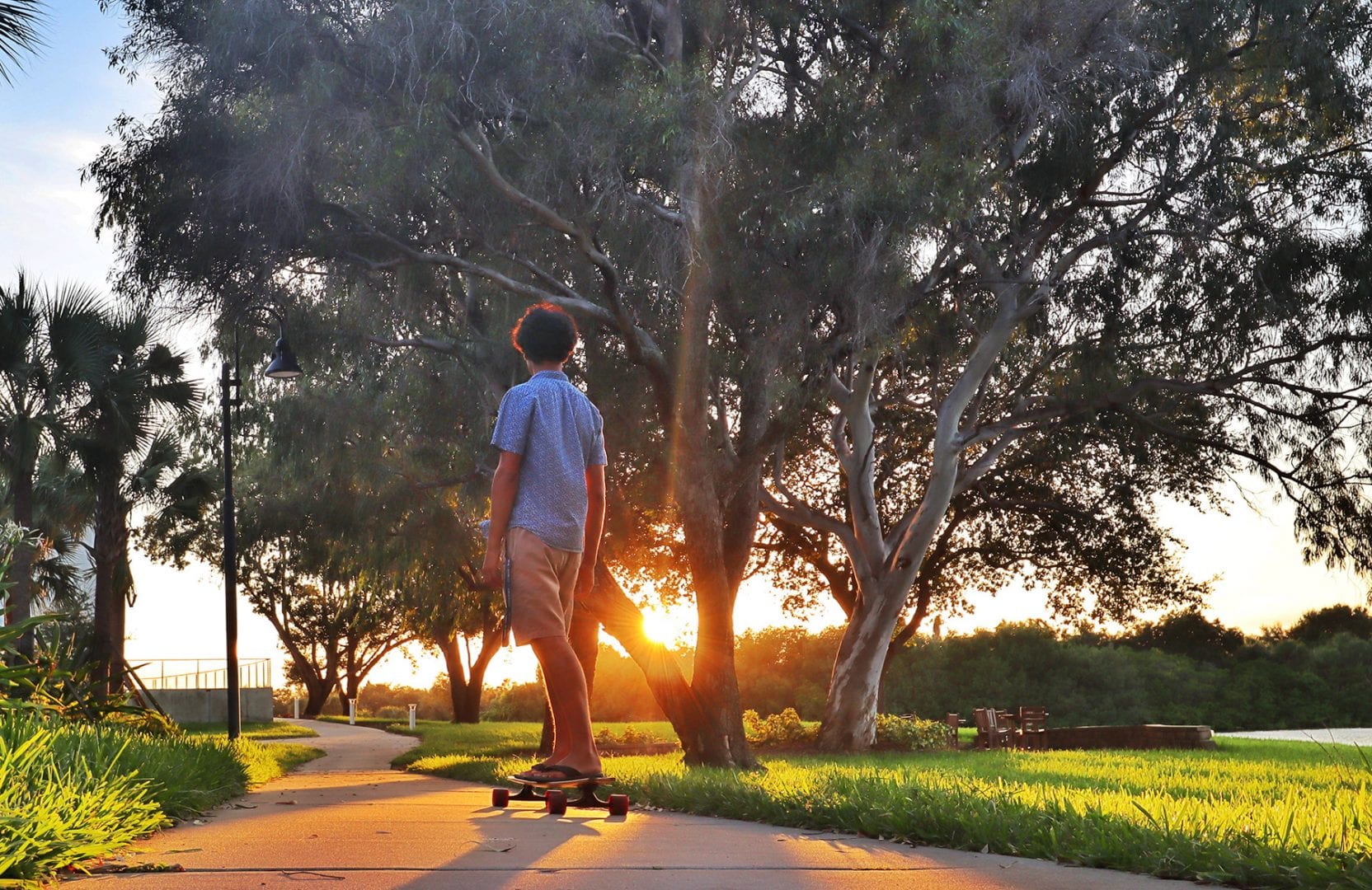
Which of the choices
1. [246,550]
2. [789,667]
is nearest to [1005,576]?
[789,667]

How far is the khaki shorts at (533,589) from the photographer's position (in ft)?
17.8

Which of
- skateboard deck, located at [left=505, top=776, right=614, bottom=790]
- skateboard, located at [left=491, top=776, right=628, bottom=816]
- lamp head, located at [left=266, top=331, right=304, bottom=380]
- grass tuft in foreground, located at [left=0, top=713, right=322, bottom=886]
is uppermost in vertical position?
lamp head, located at [left=266, top=331, right=304, bottom=380]

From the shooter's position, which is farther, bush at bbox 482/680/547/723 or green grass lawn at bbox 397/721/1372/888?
bush at bbox 482/680/547/723

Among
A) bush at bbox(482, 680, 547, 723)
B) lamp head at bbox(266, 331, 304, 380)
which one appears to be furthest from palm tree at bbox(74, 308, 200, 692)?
bush at bbox(482, 680, 547, 723)

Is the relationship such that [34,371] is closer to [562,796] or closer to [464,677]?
[562,796]

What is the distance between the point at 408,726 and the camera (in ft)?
123

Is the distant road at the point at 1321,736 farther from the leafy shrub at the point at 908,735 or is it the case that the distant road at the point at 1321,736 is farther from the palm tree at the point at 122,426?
the palm tree at the point at 122,426

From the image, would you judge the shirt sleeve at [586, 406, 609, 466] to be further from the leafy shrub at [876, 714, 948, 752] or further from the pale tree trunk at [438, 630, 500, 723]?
the pale tree trunk at [438, 630, 500, 723]

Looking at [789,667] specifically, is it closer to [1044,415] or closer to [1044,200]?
[1044,415]

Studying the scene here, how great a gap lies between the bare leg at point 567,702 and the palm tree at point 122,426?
12.9 m

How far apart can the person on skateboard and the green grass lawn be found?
5.08ft

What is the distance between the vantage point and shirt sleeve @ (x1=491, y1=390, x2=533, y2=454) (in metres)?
5.49

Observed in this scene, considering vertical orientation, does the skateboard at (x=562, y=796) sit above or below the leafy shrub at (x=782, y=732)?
above

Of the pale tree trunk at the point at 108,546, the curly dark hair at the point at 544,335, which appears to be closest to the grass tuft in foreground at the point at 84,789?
the curly dark hair at the point at 544,335
